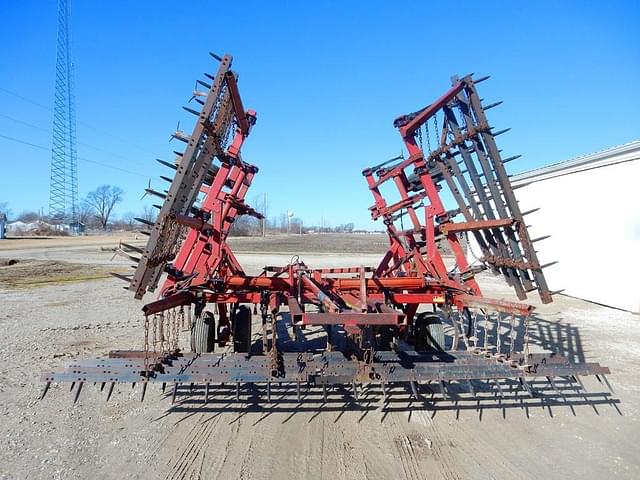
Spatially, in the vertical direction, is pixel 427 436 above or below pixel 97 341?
below

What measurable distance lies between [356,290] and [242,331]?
1.82 m

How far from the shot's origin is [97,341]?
691cm

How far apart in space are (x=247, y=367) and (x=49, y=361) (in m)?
4.00

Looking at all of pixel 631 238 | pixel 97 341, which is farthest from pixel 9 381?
pixel 631 238

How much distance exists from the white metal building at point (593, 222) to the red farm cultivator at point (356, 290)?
6702 mm

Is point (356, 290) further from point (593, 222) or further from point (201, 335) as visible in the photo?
point (593, 222)

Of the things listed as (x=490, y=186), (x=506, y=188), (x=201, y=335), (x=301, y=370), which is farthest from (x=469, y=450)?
(x=201, y=335)

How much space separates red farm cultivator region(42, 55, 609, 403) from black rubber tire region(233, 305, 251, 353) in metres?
0.02

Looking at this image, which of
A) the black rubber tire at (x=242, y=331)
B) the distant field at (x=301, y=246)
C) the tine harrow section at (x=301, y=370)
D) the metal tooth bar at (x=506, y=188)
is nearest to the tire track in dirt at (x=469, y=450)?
the tine harrow section at (x=301, y=370)

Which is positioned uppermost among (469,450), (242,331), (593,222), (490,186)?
(593,222)

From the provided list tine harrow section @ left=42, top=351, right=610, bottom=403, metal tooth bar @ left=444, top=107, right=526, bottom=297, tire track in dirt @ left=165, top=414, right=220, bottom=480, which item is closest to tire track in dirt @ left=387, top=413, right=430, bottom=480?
tine harrow section @ left=42, top=351, right=610, bottom=403

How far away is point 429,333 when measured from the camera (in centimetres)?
564

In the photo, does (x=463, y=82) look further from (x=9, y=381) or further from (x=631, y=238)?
(x=631, y=238)

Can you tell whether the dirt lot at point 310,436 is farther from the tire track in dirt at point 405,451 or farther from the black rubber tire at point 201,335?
the black rubber tire at point 201,335
